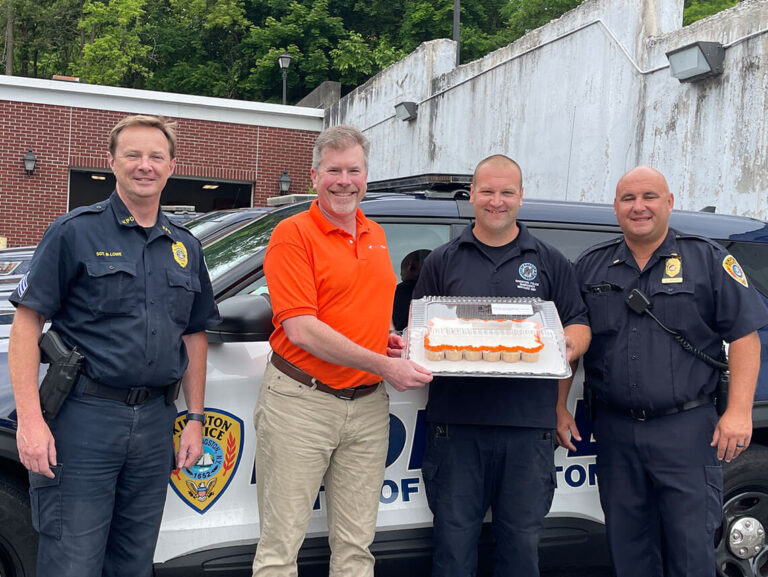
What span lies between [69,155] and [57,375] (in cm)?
1462

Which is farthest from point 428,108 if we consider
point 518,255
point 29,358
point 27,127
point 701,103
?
point 29,358

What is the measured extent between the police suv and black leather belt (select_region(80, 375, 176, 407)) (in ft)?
1.16

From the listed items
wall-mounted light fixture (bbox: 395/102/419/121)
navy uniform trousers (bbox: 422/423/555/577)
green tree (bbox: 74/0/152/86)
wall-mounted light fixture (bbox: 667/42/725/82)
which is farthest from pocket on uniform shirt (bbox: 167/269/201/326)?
green tree (bbox: 74/0/152/86)

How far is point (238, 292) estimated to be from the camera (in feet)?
9.32

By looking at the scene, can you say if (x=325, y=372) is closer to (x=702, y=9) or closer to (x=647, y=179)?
(x=647, y=179)

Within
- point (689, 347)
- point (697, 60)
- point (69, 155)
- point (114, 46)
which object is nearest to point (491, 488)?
point (689, 347)

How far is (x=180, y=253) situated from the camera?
2.46 meters

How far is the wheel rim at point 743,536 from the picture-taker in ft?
10.6

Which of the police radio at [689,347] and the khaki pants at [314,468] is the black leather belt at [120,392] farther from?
the police radio at [689,347]

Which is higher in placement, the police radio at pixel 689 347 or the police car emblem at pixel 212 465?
the police radio at pixel 689 347

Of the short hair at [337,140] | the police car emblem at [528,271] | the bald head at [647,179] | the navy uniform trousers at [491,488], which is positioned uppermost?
the short hair at [337,140]

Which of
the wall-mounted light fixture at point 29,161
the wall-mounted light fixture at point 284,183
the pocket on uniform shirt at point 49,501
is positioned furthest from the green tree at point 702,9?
the pocket on uniform shirt at point 49,501

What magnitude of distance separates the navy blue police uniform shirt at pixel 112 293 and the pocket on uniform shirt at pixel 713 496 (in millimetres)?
1933

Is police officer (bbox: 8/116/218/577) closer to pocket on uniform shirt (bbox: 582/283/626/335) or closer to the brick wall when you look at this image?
pocket on uniform shirt (bbox: 582/283/626/335)
